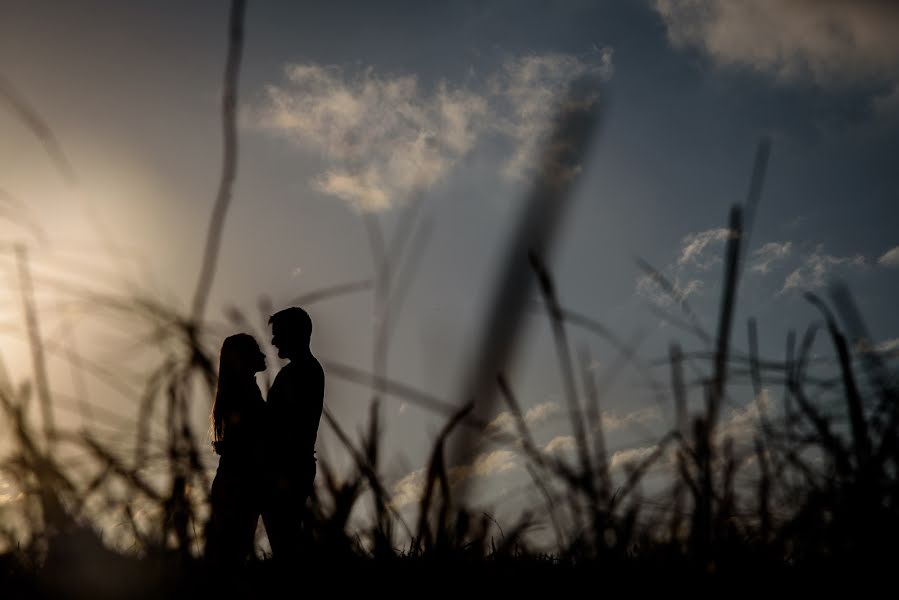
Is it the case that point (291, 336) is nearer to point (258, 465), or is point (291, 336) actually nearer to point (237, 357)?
point (258, 465)

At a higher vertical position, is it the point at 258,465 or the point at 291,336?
the point at 291,336

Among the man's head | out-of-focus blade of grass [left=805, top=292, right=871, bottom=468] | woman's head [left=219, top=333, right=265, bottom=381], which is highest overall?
the man's head

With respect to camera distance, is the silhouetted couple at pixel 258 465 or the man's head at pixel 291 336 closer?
the silhouetted couple at pixel 258 465

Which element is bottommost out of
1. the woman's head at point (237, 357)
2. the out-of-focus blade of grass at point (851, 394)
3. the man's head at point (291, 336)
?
the out-of-focus blade of grass at point (851, 394)

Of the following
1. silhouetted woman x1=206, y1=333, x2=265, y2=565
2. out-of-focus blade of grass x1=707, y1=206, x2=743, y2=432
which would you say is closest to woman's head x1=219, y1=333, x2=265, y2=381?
silhouetted woman x1=206, y1=333, x2=265, y2=565

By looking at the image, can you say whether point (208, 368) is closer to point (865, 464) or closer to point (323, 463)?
point (323, 463)

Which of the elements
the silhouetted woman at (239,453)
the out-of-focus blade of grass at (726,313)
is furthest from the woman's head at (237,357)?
the out-of-focus blade of grass at (726,313)

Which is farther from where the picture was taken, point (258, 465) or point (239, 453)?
point (239, 453)

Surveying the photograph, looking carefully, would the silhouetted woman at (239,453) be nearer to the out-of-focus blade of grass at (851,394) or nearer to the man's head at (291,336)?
the out-of-focus blade of grass at (851,394)

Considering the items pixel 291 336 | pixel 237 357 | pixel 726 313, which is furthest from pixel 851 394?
pixel 291 336

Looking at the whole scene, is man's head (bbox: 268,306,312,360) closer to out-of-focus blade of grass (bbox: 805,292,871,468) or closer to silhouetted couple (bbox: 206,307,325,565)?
silhouetted couple (bbox: 206,307,325,565)

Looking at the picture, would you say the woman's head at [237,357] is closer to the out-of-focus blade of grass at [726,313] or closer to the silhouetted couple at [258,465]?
the silhouetted couple at [258,465]

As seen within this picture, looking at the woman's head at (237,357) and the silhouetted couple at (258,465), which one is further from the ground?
the woman's head at (237,357)

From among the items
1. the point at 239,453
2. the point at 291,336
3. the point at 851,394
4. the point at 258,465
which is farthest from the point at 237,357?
the point at 291,336
